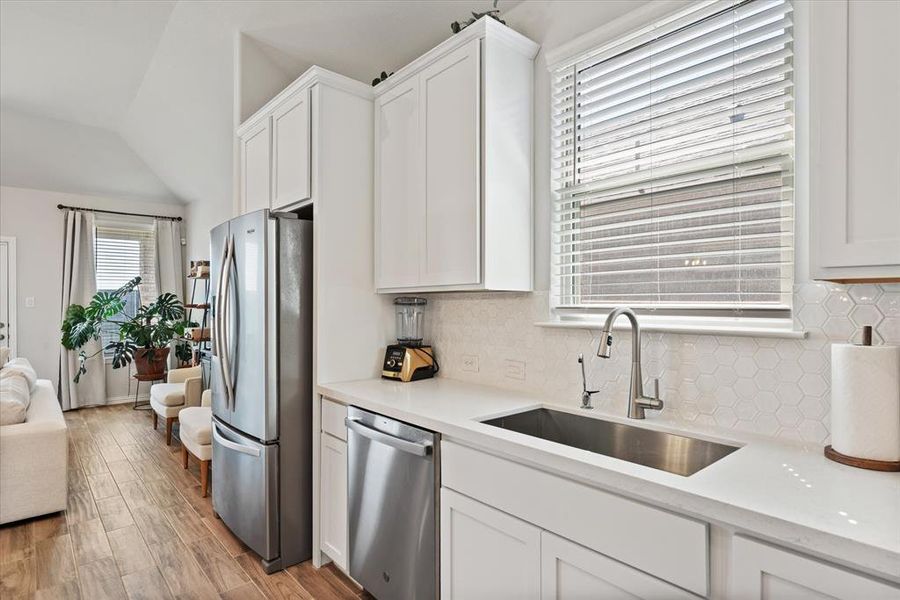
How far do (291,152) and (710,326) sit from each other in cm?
210

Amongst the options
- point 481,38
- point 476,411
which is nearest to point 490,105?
point 481,38

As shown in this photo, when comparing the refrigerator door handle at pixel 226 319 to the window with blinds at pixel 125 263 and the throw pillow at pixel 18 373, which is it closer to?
the throw pillow at pixel 18 373

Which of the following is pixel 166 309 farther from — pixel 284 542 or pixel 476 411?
pixel 476 411

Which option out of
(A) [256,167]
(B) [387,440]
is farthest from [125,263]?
(B) [387,440]

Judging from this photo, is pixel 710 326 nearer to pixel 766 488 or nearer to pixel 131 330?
pixel 766 488

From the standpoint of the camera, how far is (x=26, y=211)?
560 centimetres

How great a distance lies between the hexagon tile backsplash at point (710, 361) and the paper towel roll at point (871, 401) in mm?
184

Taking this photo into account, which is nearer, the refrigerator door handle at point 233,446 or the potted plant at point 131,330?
the refrigerator door handle at point 233,446

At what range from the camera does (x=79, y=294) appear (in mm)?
5891

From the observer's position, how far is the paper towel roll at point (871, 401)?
1.20 m

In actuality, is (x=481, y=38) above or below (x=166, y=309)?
above

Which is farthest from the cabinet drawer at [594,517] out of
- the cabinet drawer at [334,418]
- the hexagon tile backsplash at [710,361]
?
the cabinet drawer at [334,418]

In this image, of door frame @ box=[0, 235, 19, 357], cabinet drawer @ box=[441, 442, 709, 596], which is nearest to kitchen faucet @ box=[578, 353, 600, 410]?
cabinet drawer @ box=[441, 442, 709, 596]

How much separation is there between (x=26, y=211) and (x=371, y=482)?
5.86 metres
